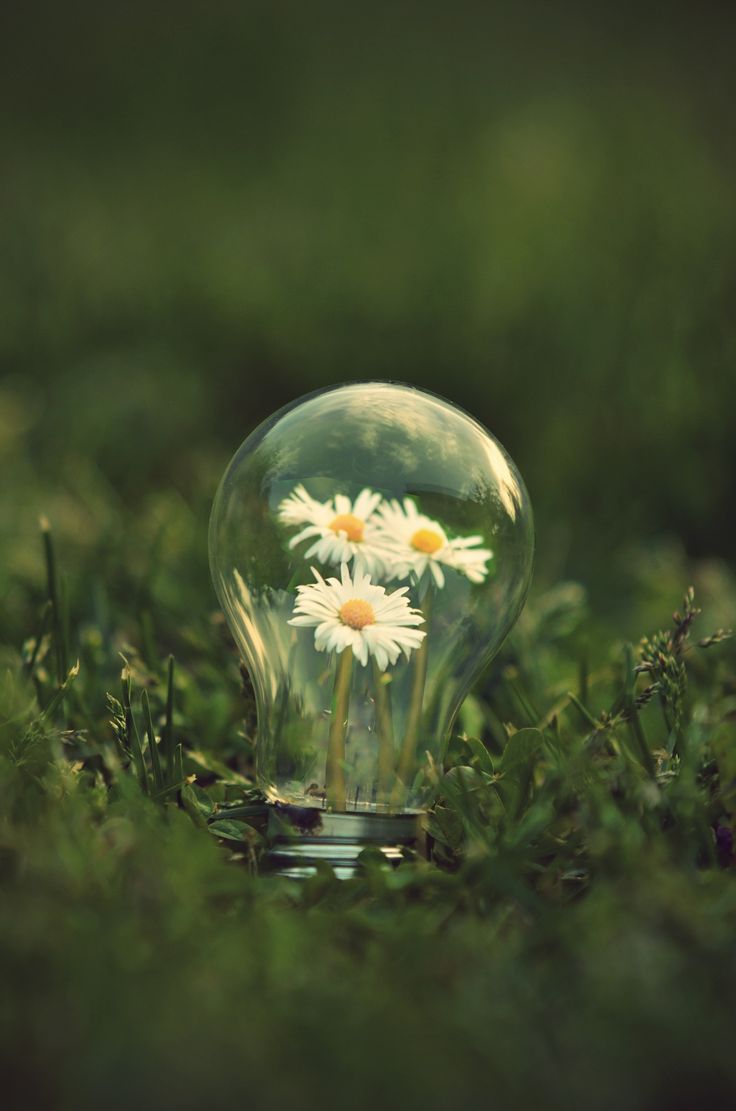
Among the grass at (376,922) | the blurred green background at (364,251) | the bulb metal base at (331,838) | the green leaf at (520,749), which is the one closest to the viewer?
the grass at (376,922)

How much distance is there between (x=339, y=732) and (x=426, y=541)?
256 mm

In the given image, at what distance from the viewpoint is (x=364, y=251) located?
4.17 meters

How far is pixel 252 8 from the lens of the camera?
641 cm

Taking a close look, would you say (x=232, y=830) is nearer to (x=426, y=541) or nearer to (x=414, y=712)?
(x=414, y=712)

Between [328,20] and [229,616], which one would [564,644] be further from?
[328,20]

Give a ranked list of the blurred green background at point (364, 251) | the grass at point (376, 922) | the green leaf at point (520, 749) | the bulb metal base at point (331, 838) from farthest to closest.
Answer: the blurred green background at point (364, 251)
the green leaf at point (520, 749)
the bulb metal base at point (331, 838)
the grass at point (376, 922)

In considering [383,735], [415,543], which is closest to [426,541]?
[415,543]

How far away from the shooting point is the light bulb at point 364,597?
4.51 ft

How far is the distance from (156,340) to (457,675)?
258 centimetres

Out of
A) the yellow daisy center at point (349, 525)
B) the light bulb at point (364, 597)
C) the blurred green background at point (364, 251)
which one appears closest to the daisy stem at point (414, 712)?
the light bulb at point (364, 597)

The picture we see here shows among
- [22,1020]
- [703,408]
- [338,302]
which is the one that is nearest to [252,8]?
[338,302]

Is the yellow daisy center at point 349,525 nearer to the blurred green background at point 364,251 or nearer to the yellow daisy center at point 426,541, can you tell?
the yellow daisy center at point 426,541

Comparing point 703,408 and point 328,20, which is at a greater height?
point 328,20

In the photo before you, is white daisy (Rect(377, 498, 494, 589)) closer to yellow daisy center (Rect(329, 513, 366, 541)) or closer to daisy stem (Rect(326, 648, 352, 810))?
yellow daisy center (Rect(329, 513, 366, 541))
